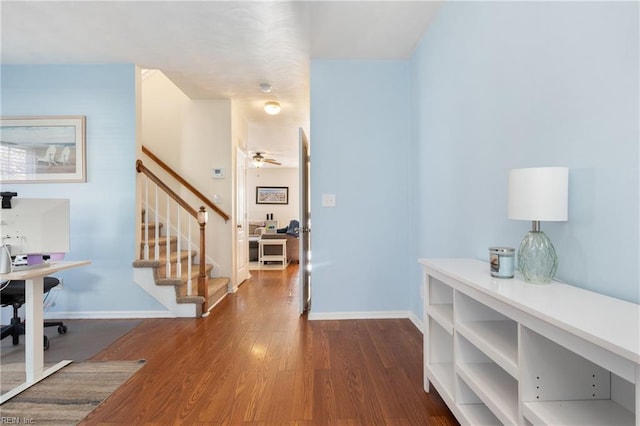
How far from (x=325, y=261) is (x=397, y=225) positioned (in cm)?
80

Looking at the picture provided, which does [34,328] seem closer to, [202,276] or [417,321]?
[202,276]

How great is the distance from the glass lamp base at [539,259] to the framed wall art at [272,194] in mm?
8746

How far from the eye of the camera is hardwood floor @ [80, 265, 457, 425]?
1.59 meters

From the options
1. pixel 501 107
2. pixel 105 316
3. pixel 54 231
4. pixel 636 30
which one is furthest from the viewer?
pixel 105 316

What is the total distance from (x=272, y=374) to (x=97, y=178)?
8.72ft

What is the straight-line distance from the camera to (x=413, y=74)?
2.90 m

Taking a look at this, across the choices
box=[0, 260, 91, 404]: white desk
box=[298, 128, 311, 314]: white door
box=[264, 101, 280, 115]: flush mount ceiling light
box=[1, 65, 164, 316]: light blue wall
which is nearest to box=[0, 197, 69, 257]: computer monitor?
box=[0, 260, 91, 404]: white desk

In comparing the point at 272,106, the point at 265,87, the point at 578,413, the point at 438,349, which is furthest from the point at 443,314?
the point at 272,106

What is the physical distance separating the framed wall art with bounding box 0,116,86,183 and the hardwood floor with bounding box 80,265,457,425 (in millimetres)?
1788

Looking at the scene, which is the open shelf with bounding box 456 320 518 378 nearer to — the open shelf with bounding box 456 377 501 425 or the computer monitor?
the open shelf with bounding box 456 377 501 425

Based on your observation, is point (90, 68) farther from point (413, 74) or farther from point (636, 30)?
point (636, 30)

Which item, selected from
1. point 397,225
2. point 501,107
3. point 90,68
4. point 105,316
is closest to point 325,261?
point 397,225

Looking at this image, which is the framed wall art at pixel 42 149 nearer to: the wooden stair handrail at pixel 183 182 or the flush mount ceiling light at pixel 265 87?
the wooden stair handrail at pixel 183 182

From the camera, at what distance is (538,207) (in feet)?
3.65
